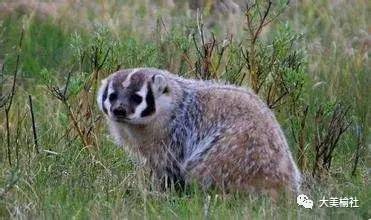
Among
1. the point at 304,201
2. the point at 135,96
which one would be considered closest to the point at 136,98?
the point at 135,96

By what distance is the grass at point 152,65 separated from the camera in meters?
6.86

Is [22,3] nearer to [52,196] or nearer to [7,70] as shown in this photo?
[7,70]

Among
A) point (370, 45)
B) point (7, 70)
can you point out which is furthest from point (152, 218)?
point (370, 45)

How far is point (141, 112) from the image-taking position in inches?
287

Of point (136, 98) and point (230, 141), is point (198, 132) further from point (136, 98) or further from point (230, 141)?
point (136, 98)

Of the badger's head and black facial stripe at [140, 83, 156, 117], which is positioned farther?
black facial stripe at [140, 83, 156, 117]

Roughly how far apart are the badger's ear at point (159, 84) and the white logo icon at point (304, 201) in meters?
1.06

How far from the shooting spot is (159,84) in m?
7.39

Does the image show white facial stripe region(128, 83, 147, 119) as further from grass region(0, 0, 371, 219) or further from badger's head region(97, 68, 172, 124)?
grass region(0, 0, 371, 219)

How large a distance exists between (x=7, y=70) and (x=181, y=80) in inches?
104

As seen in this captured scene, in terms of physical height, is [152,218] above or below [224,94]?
below

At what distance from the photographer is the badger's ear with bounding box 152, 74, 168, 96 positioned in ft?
24.2

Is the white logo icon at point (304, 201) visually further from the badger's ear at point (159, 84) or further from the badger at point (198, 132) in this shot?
the badger's ear at point (159, 84)

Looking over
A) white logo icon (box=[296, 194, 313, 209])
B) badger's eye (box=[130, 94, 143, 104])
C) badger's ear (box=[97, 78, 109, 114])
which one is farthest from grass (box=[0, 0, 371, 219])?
badger's eye (box=[130, 94, 143, 104])
